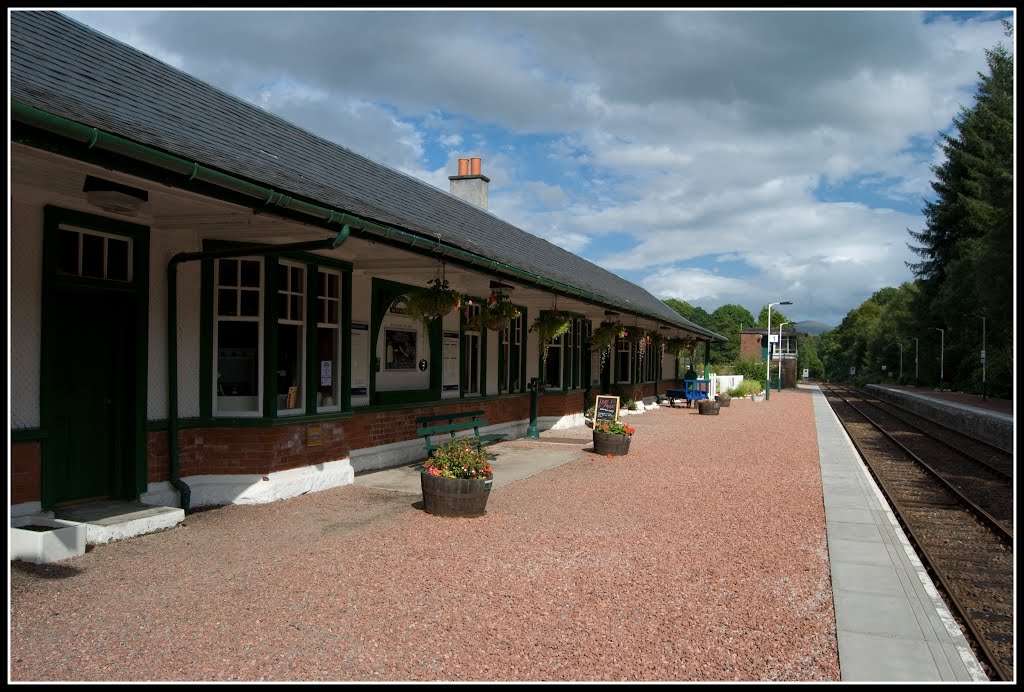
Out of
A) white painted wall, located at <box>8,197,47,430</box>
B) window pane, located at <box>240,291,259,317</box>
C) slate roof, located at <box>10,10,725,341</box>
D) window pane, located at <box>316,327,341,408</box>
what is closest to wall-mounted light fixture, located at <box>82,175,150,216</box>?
slate roof, located at <box>10,10,725,341</box>

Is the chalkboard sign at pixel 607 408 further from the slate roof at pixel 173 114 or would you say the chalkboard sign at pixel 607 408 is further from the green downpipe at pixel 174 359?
the green downpipe at pixel 174 359

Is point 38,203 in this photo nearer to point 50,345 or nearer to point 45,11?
point 50,345

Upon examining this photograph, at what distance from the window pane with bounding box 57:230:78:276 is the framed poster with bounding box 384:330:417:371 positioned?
4.72 m

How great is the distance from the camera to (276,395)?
7672 millimetres

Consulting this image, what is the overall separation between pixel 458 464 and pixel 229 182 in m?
3.63

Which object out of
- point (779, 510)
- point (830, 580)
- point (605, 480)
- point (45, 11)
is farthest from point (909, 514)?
point (45, 11)

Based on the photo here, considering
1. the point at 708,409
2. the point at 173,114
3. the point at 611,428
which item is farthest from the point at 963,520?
the point at 708,409

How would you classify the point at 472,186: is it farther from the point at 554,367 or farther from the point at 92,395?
the point at 92,395

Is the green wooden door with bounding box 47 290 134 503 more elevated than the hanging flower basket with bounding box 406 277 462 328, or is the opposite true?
the hanging flower basket with bounding box 406 277 462 328

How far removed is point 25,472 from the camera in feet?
18.6

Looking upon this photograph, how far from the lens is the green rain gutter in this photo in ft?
12.2

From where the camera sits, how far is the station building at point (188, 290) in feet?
16.9

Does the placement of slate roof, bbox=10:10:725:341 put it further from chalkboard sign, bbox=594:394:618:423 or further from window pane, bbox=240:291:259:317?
chalkboard sign, bbox=594:394:618:423

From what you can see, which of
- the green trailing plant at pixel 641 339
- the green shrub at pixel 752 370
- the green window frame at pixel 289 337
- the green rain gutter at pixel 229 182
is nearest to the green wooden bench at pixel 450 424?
the green window frame at pixel 289 337
